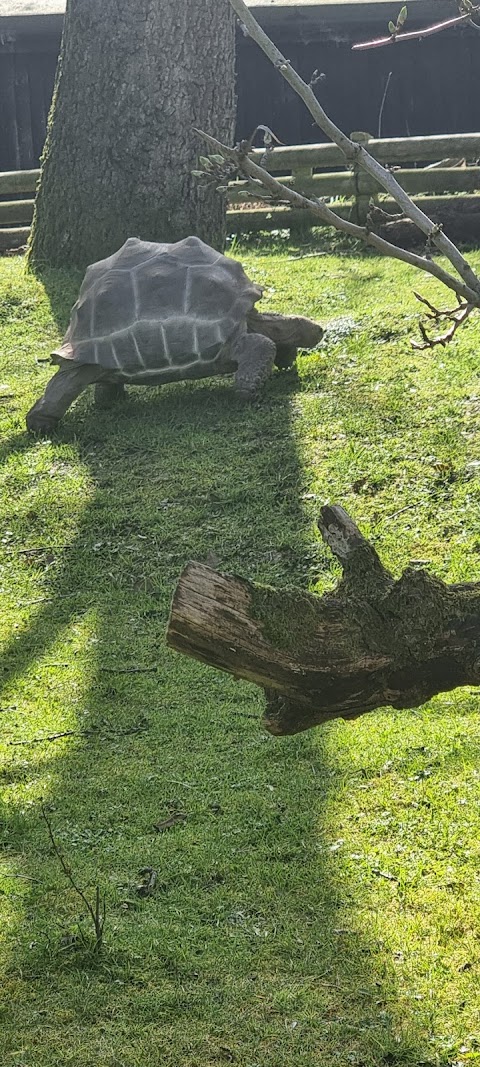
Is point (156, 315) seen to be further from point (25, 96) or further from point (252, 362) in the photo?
point (25, 96)

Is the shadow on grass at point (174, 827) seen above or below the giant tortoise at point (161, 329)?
below

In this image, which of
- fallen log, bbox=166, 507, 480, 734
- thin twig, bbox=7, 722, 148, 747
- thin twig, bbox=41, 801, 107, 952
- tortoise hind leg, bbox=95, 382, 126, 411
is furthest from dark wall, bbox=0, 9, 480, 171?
fallen log, bbox=166, 507, 480, 734

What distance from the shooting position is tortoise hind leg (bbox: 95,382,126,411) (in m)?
7.84

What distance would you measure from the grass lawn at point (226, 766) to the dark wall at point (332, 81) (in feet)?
19.3

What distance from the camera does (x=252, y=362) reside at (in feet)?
24.6

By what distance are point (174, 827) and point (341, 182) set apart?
331 inches

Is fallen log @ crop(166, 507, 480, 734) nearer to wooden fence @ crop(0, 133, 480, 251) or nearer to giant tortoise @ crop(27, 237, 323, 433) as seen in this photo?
giant tortoise @ crop(27, 237, 323, 433)

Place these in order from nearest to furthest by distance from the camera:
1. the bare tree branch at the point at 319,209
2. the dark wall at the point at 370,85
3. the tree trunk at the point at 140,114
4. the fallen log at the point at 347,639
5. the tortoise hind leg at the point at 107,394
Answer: the bare tree branch at the point at 319,209 < the fallen log at the point at 347,639 < the tortoise hind leg at the point at 107,394 < the tree trunk at the point at 140,114 < the dark wall at the point at 370,85

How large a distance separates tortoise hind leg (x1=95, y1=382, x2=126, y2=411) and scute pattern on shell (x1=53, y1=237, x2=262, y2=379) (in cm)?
29

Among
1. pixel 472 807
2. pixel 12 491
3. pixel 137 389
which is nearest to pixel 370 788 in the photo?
pixel 472 807

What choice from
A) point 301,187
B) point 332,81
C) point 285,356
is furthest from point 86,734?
point 332,81

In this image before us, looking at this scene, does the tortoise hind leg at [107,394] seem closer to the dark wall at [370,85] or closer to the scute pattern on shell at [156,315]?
the scute pattern on shell at [156,315]

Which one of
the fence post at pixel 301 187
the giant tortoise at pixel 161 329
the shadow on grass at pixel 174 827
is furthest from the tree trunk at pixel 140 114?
the shadow on grass at pixel 174 827

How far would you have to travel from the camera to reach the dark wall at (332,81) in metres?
12.6
